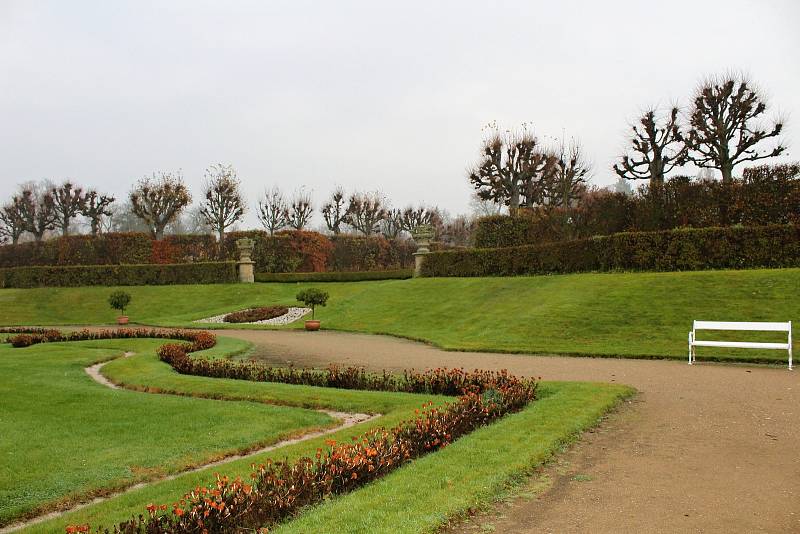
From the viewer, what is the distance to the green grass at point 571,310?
1698 cm

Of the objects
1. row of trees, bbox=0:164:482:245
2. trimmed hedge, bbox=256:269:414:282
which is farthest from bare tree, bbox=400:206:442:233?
trimmed hedge, bbox=256:269:414:282

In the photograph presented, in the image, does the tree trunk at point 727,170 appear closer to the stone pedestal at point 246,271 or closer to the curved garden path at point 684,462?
the curved garden path at point 684,462

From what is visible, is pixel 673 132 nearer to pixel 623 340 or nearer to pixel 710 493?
pixel 623 340

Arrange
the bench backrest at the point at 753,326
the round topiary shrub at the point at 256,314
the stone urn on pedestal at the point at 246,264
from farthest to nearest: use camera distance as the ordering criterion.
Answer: the stone urn on pedestal at the point at 246,264 < the round topiary shrub at the point at 256,314 < the bench backrest at the point at 753,326

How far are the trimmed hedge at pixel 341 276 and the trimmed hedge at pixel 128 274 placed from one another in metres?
3.02

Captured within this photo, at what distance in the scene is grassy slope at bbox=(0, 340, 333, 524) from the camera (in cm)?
629

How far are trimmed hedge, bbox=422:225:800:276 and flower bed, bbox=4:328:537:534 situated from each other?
15.8 meters

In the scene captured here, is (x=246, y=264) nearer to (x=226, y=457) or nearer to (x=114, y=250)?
(x=114, y=250)

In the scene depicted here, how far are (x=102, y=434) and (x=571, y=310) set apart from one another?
15.7 m

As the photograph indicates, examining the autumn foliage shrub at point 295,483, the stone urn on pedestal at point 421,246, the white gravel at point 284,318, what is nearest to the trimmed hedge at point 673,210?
the stone urn on pedestal at point 421,246

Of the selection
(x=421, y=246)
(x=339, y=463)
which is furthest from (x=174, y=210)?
(x=339, y=463)

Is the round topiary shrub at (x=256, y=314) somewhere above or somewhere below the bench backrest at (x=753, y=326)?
below

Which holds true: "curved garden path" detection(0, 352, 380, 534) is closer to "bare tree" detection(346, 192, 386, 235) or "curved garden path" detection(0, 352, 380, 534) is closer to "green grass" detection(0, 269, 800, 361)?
"green grass" detection(0, 269, 800, 361)

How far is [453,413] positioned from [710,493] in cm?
316
